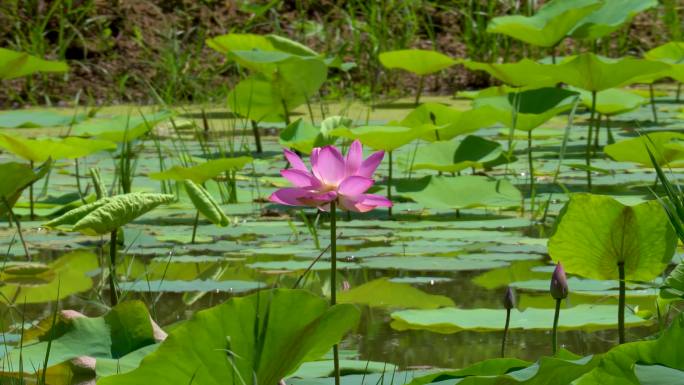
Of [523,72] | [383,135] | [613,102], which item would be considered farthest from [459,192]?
[613,102]

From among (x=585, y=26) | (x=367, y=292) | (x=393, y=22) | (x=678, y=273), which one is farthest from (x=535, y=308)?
(x=393, y=22)

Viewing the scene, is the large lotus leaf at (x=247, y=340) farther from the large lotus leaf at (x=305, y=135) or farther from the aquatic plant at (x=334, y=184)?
the large lotus leaf at (x=305, y=135)

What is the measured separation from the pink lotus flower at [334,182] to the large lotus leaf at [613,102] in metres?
2.29

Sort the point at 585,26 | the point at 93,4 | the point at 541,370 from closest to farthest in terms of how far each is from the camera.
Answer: the point at 541,370, the point at 585,26, the point at 93,4

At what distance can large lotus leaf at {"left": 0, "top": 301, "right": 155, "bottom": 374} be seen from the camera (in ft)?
4.00

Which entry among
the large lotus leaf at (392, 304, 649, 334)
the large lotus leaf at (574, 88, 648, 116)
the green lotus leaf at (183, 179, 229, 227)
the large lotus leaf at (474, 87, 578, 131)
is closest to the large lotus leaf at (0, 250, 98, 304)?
the green lotus leaf at (183, 179, 229, 227)

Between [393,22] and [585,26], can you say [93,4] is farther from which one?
[585,26]

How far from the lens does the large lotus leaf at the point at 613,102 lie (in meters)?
3.38

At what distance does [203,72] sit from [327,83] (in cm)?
62

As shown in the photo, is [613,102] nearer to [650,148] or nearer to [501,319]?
[650,148]

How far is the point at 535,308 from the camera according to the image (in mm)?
1710

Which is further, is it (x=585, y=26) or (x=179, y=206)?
(x=585, y=26)

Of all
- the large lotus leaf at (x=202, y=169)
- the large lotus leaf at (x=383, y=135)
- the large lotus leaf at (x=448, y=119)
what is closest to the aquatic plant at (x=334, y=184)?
the large lotus leaf at (x=202, y=169)

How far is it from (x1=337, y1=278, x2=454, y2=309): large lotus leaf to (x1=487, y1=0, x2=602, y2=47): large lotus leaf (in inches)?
68.1
